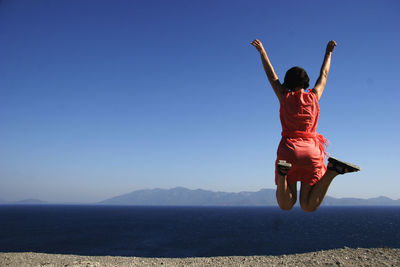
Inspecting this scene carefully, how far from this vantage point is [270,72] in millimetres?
3502

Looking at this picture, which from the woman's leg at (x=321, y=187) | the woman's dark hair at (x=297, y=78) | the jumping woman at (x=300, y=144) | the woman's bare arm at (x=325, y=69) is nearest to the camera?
the woman's leg at (x=321, y=187)

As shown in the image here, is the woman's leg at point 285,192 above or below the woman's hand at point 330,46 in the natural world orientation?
below

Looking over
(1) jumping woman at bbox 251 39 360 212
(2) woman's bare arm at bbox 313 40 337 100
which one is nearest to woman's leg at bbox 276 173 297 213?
(1) jumping woman at bbox 251 39 360 212

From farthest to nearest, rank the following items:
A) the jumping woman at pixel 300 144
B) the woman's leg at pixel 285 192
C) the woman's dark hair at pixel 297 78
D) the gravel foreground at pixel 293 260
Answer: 1. the gravel foreground at pixel 293 260
2. the woman's dark hair at pixel 297 78
3. the jumping woman at pixel 300 144
4. the woman's leg at pixel 285 192

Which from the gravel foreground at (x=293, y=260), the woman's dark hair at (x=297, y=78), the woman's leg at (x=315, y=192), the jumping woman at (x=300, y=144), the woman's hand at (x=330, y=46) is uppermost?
the woman's hand at (x=330, y=46)

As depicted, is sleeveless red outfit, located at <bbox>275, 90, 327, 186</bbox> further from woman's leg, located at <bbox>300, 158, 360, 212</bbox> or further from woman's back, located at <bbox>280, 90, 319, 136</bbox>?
woman's leg, located at <bbox>300, 158, 360, 212</bbox>

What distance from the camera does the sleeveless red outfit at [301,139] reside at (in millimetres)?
3184

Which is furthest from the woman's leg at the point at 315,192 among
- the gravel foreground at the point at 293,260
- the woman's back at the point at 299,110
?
the gravel foreground at the point at 293,260

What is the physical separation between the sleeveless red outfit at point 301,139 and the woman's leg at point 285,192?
0.12 metres

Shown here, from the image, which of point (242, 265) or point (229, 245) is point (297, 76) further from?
point (229, 245)

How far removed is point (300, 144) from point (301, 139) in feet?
0.35

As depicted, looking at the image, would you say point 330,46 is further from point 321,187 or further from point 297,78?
point 321,187

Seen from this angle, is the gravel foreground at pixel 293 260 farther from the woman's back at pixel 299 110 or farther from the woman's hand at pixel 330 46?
the woman's hand at pixel 330 46

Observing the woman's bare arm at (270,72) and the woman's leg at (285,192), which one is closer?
the woman's leg at (285,192)
